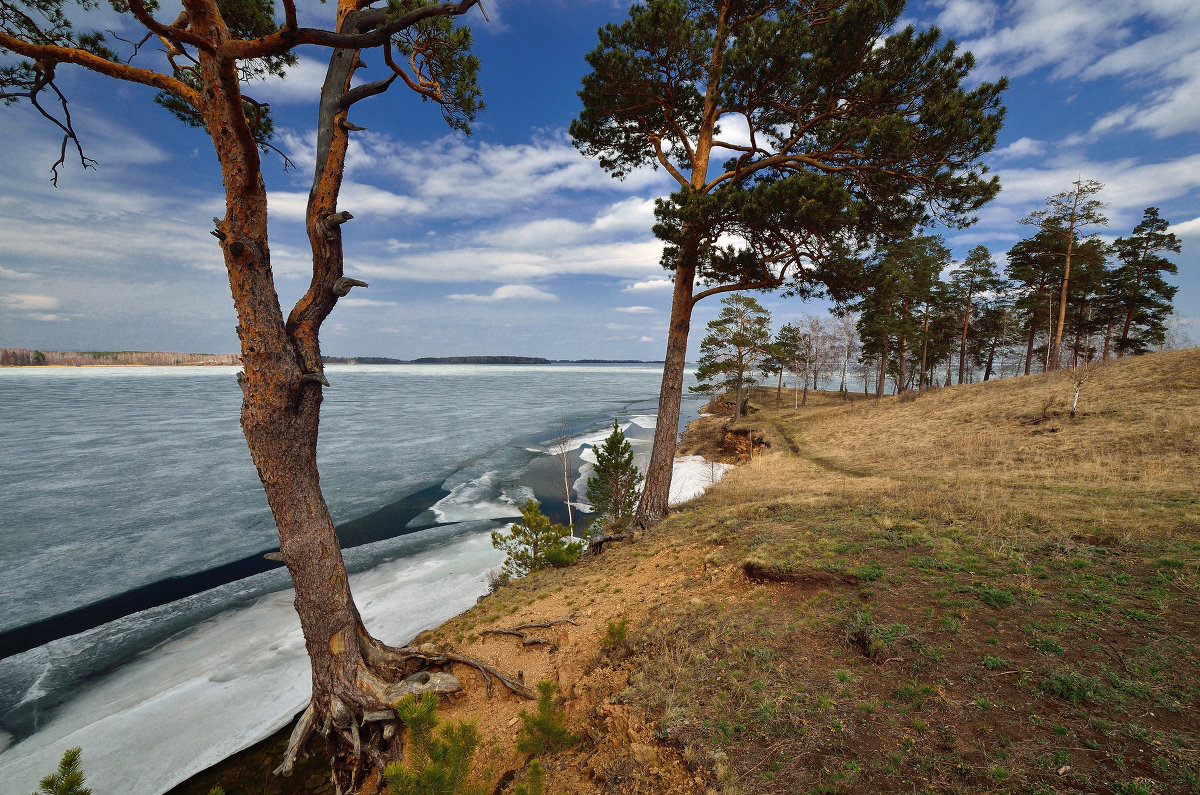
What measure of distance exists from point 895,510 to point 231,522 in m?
23.6

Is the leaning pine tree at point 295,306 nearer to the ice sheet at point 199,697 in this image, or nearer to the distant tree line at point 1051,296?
the ice sheet at point 199,697

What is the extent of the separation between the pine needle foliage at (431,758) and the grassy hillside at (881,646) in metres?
1.36

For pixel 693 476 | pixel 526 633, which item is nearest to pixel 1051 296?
pixel 693 476

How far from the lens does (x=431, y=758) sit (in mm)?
3102

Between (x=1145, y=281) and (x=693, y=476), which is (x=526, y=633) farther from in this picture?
(x=1145, y=281)

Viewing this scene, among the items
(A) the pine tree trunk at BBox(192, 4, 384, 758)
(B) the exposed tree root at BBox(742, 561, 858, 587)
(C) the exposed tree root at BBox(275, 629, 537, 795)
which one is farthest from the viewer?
(B) the exposed tree root at BBox(742, 561, 858, 587)

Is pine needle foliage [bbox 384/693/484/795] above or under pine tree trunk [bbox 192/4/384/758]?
under

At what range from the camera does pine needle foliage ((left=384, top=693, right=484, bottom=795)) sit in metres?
2.87

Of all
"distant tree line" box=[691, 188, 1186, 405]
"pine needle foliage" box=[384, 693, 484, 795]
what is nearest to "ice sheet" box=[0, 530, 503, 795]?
"pine needle foliage" box=[384, 693, 484, 795]

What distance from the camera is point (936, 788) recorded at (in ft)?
9.25

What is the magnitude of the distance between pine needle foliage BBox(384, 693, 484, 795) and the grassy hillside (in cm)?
136

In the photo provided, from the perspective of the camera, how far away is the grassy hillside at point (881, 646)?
3064 millimetres

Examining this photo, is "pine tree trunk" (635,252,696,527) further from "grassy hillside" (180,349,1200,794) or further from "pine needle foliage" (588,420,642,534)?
"pine needle foliage" (588,420,642,534)

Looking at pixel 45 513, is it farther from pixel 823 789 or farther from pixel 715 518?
pixel 823 789
